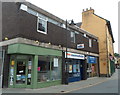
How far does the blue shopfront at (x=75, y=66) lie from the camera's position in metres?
14.1

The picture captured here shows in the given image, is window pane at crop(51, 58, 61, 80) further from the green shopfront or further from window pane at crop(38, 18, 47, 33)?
window pane at crop(38, 18, 47, 33)

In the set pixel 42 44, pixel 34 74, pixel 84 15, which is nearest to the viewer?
pixel 34 74

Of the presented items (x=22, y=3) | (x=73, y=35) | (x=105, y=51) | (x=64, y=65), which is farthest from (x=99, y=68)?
(x=22, y=3)

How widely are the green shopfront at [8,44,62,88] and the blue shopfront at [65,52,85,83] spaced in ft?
11.5

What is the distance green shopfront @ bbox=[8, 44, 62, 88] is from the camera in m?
9.69

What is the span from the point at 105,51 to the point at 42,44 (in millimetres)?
14377

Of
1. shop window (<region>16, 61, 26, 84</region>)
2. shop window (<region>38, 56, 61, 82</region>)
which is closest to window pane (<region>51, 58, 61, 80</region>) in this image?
shop window (<region>38, 56, 61, 82</region>)

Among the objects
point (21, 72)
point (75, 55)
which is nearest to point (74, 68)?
point (75, 55)

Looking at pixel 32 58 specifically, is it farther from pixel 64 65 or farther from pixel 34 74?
pixel 64 65

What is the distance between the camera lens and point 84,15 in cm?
2456

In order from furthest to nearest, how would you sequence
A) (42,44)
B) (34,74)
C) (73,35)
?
1. (73,35)
2. (42,44)
3. (34,74)

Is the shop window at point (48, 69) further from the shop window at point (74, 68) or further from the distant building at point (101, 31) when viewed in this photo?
the distant building at point (101, 31)

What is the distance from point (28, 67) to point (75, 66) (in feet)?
22.2

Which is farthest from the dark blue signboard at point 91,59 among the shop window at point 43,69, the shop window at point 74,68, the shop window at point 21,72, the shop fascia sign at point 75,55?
the shop window at point 21,72
